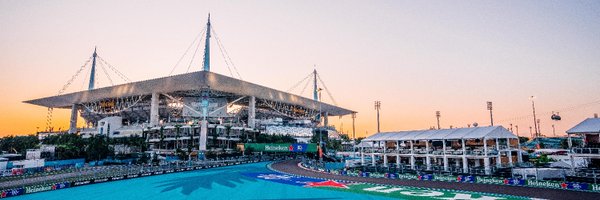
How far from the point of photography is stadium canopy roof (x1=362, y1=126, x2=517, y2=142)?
4190cm

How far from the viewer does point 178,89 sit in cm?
9781

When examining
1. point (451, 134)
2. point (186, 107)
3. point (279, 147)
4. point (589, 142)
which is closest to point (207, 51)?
point (186, 107)

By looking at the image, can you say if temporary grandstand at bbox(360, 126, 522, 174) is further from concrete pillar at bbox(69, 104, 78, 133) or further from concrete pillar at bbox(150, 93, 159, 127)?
concrete pillar at bbox(69, 104, 78, 133)

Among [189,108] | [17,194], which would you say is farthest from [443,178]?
[189,108]

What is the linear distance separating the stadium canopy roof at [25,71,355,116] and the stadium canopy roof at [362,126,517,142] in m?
50.0

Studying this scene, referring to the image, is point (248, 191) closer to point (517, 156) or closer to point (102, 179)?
point (102, 179)

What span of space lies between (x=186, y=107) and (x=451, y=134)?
299ft

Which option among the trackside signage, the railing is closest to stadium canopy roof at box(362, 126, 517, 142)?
the railing

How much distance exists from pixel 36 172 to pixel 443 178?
56969 millimetres

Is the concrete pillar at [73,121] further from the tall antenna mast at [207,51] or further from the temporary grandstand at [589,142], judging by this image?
the temporary grandstand at [589,142]

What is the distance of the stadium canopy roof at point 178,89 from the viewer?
89938 millimetres

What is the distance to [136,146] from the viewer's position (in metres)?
90.4

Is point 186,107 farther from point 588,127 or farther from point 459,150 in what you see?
point 588,127

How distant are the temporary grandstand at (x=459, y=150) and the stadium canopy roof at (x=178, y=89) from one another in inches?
2002
